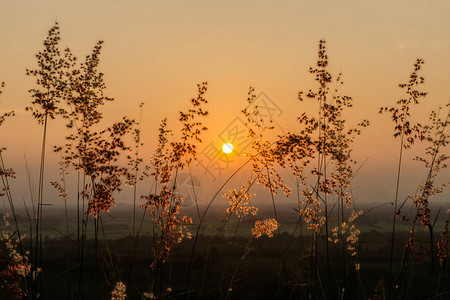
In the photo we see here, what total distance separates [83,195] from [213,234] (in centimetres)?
148

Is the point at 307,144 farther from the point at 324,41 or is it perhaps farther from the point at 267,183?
the point at 324,41

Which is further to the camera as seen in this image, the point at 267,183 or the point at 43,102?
the point at 267,183

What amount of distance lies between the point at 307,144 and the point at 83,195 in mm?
2419

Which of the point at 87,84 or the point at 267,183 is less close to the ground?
the point at 87,84

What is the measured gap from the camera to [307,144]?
17.2 ft

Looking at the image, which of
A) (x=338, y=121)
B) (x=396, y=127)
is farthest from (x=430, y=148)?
(x=338, y=121)

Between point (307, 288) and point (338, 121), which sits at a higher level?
point (338, 121)

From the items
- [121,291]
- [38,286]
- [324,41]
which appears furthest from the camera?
[324,41]

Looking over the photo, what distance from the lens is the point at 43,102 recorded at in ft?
15.8

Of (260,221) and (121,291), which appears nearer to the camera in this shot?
(121,291)

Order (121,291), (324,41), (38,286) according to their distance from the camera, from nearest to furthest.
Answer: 1. (121,291)
2. (38,286)
3. (324,41)

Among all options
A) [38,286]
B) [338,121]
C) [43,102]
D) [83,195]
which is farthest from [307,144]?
[38,286]

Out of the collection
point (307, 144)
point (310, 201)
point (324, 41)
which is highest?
point (324, 41)

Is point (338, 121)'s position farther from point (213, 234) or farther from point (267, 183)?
point (213, 234)
